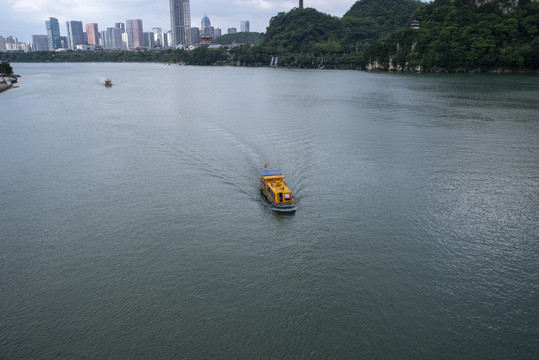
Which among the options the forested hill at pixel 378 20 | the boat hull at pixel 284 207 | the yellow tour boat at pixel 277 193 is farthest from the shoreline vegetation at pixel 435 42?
the boat hull at pixel 284 207

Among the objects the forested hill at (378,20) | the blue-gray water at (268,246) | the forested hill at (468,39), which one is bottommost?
the blue-gray water at (268,246)

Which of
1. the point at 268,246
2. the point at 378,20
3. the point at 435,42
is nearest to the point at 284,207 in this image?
the point at 268,246

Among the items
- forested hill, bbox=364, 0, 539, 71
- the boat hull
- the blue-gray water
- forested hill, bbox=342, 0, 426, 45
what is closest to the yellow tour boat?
the boat hull

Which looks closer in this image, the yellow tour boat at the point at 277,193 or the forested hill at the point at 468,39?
the yellow tour boat at the point at 277,193

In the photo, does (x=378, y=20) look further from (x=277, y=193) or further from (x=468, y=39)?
(x=277, y=193)

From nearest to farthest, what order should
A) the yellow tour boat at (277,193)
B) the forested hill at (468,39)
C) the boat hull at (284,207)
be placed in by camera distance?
1. the boat hull at (284,207)
2. the yellow tour boat at (277,193)
3. the forested hill at (468,39)

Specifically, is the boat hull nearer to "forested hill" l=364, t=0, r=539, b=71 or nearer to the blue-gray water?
the blue-gray water

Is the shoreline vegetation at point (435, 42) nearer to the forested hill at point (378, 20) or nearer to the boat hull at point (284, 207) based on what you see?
the forested hill at point (378, 20)

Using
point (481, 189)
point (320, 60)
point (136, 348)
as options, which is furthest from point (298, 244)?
point (320, 60)
